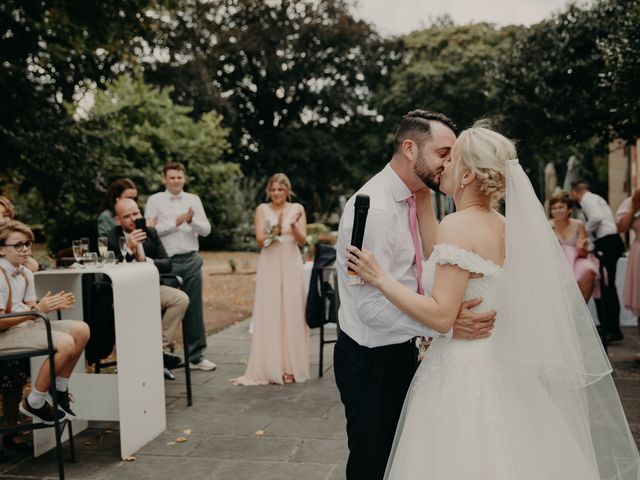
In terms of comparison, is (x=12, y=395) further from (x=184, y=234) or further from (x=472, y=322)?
(x=472, y=322)

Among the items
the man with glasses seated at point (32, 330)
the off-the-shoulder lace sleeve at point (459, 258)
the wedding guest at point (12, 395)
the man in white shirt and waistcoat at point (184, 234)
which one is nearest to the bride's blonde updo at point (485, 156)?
the off-the-shoulder lace sleeve at point (459, 258)

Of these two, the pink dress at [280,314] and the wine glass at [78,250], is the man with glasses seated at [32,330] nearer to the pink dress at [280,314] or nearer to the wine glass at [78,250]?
the wine glass at [78,250]

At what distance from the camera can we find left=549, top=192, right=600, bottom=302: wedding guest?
7926 millimetres

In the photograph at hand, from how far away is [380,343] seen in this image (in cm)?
287

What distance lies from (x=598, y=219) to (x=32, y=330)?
703 cm

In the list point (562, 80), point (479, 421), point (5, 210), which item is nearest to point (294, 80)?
point (562, 80)

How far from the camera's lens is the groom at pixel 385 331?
2842 millimetres

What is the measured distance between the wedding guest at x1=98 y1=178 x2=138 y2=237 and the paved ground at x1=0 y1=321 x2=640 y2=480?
1699 millimetres

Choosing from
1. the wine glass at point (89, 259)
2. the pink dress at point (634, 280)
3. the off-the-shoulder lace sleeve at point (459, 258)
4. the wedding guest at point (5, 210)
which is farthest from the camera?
the pink dress at point (634, 280)

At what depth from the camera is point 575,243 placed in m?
8.14

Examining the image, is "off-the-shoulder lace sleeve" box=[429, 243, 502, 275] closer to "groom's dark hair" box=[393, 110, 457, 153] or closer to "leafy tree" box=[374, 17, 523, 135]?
"groom's dark hair" box=[393, 110, 457, 153]

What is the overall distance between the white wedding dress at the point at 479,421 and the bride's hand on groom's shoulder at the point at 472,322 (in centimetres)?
3

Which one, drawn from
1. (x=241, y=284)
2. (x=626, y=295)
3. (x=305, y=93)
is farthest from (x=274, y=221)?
(x=305, y=93)

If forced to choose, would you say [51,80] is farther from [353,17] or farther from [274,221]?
[353,17]
